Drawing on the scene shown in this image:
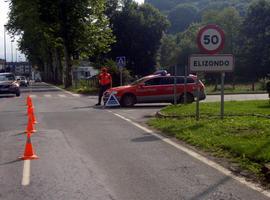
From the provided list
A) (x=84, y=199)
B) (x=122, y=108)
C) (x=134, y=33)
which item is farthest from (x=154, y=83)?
(x=134, y=33)

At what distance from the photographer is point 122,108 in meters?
26.0

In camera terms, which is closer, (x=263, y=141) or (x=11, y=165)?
(x=11, y=165)

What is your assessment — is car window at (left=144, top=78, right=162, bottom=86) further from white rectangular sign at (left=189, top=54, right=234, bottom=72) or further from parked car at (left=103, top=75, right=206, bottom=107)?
white rectangular sign at (left=189, top=54, right=234, bottom=72)

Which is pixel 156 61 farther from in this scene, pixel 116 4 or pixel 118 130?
pixel 118 130

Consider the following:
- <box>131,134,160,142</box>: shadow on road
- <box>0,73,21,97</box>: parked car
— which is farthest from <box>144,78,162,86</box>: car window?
<box>0,73,21,97</box>: parked car

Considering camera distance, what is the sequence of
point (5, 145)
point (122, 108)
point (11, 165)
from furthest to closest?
point (122, 108) → point (5, 145) → point (11, 165)

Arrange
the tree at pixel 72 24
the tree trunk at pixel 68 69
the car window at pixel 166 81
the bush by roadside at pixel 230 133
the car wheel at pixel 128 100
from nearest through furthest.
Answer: the bush by roadside at pixel 230 133
the car wheel at pixel 128 100
the car window at pixel 166 81
the tree at pixel 72 24
the tree trunk at pixel 68 69

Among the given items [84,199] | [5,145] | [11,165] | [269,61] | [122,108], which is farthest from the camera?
[269,61]

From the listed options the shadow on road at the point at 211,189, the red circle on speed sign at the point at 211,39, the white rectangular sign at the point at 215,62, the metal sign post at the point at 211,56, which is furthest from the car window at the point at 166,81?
the shadow on road at the point at 211,189

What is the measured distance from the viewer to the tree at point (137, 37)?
80.8 metres

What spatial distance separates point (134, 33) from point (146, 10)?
561 cm

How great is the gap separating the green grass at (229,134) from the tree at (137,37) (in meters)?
61.5

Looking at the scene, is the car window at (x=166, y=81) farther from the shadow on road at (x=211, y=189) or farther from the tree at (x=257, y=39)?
the tree at (x=257, y=39)

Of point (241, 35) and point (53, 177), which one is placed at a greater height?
point (241, 35)
